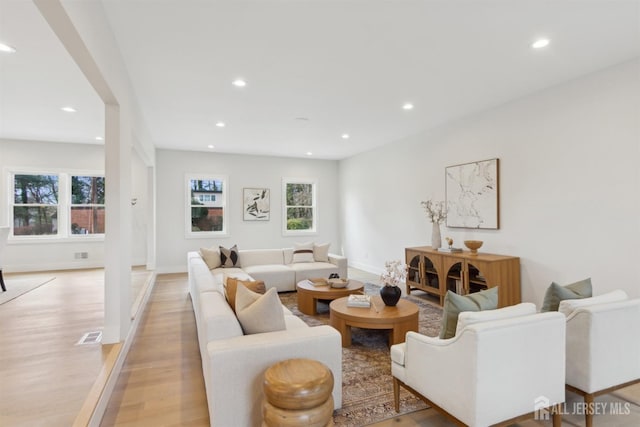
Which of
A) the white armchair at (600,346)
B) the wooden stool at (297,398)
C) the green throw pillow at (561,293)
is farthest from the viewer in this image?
the green throw pillow at (561,293)

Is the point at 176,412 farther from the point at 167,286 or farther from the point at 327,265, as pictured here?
the point at 167,286

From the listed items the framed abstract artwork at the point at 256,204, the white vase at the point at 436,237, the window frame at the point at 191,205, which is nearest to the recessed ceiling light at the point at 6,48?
the window frame at the point at 191,205

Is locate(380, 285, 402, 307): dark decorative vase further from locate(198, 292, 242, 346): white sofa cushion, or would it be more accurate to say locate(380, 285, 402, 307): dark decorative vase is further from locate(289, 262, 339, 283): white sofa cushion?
locate(289, 262, 339, 283): white sofa cushion

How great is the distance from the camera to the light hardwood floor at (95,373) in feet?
6.84

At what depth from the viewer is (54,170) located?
6754mm

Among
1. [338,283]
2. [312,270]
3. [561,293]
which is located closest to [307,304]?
[338,283]

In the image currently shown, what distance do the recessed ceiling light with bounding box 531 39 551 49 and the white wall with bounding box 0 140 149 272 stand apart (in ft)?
20.8

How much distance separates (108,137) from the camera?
290 cm

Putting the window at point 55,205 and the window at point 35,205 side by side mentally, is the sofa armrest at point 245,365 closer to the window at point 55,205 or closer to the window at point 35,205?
the window at point 55,205

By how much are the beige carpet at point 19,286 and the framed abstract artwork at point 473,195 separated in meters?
6.57

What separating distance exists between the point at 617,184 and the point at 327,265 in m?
3.90

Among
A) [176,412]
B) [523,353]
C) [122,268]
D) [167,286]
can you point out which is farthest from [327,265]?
[523,353]

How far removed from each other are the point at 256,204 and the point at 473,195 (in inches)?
193

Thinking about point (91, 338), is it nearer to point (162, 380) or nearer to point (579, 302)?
point (162, 380)
